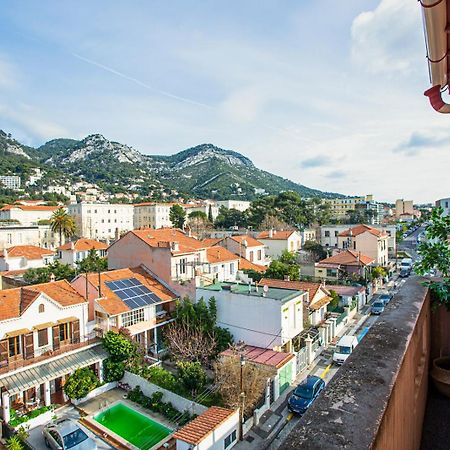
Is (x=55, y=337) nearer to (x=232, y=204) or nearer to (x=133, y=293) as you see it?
(x=133, y=293)

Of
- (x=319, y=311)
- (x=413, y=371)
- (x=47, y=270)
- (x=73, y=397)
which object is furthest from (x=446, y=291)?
(x=47, y=270)

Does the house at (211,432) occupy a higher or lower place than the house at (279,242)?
lower

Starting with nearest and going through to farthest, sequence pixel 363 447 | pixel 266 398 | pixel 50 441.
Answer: pixel 363 447, pixel 50 441, pixel 266 398

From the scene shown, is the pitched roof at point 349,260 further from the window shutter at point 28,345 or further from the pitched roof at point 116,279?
the window shutter at point 28,345

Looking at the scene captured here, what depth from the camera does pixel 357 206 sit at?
103812mm

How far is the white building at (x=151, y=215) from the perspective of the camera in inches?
3482

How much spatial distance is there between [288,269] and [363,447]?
29337mm

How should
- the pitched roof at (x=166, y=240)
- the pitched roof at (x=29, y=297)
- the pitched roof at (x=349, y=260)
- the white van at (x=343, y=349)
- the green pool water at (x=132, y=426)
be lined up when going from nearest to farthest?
the green pool water at (x=132, y=426) < the pitched roof at (x=29, y=297) < the white van at (x=343, y=349) < the pitched roof at (x=166, y=240) < the pitched roof at (x=349, y=260)

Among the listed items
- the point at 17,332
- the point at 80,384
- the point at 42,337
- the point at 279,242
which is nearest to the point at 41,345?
the point at 42,337

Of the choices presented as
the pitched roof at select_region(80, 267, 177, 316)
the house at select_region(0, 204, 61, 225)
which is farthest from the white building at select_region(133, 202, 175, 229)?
the pitched roof at select_region(80, 267, 177, 316)

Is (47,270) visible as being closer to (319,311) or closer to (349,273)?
(319,311)

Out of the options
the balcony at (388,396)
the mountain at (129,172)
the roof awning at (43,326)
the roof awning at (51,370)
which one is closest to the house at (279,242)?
the roof awning at (51,370)

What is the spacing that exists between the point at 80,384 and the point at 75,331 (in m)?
2.83

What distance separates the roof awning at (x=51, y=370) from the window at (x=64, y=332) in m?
0.96
